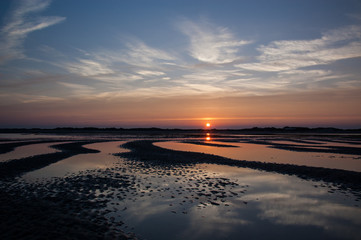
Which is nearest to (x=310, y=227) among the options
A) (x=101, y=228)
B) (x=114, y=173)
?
(x=101, y=228)

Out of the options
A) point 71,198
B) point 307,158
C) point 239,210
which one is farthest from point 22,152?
point 307,158

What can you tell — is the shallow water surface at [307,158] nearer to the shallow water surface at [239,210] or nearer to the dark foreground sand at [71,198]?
the dark foreground sand at [71,198]

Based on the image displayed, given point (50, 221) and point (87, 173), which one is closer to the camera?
point (50, 221)

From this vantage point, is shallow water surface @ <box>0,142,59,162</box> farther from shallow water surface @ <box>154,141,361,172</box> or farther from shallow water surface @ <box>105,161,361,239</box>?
shallow water surface @ <box>154,141,361,172</box>

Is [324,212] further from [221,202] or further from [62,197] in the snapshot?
[62,197]

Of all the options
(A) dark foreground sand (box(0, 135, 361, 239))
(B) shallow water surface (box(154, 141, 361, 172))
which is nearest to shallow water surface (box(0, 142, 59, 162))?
(A) dark foreground sand (box(0, 135, 361, 239))

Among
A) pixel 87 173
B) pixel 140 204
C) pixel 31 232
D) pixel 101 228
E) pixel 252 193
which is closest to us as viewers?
pixel 31 232

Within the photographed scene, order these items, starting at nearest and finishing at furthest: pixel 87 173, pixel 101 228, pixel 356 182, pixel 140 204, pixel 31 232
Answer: pixel 31 232, pixel 101 228, pixel 140 204, pixel 356 182, pixel 87 173

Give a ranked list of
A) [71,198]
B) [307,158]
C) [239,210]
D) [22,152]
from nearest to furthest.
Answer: [239,210] < [71,198] < [307,158] < [22,152]

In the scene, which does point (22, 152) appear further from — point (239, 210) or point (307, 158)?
point (307, 158)

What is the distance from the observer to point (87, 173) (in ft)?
58.4

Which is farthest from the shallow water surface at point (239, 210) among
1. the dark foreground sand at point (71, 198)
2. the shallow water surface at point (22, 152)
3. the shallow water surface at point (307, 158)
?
the shallow water surface at point (22, 152)

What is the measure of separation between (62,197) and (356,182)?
16.6m

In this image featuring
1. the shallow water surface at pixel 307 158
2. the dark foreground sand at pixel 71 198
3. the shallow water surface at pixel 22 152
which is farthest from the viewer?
the shallow water surface at pixel 22 152
